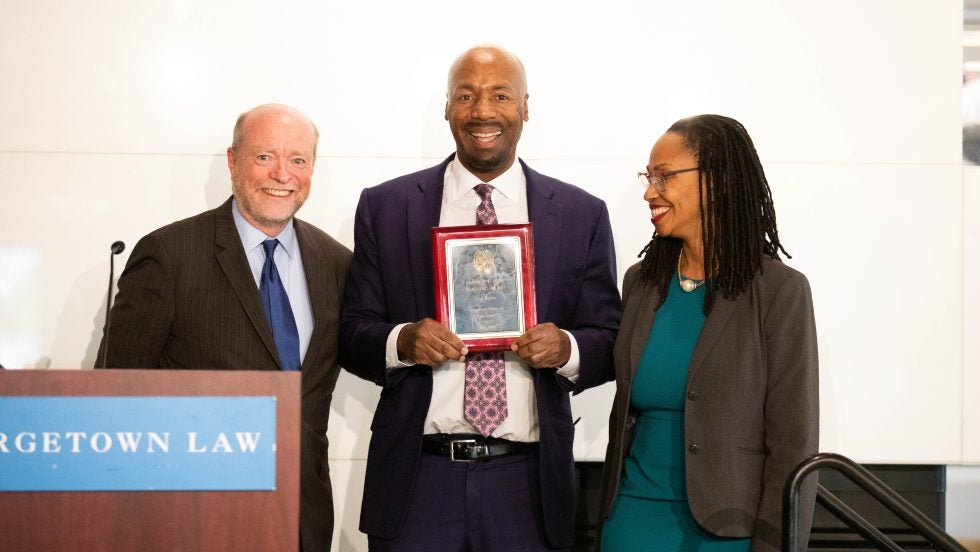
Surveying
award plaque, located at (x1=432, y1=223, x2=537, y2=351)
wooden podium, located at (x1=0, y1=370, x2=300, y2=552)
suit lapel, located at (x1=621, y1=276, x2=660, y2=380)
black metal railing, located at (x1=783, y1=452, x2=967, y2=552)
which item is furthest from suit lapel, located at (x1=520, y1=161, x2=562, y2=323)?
wooden podium, located at (x1=0, y1=370, x2=300, y2=552)

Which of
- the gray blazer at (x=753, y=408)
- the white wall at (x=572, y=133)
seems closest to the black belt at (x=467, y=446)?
the gray blazer at (x=753, y=408)

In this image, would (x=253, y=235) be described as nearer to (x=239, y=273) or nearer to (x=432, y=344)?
(x=239, y=273)

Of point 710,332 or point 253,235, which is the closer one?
point 710,332

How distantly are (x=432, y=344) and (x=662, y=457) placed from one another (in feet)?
Result: 2.17

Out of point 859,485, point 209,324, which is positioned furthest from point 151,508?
point 859,485

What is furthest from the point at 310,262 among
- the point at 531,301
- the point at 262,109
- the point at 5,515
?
the point at 5,515

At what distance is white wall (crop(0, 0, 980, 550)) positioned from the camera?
12.9 ft

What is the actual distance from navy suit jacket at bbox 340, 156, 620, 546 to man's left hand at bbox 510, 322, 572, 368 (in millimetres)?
112

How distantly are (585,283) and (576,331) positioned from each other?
175 millimetres

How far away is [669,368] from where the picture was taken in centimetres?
252

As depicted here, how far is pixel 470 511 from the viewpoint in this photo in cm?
276

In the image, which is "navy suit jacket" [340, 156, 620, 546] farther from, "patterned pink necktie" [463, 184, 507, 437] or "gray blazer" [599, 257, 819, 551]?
"gray blazer" [599, 257, 819, 551]

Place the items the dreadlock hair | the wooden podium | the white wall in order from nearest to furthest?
the wooden podium, the dreadlock hair, the white wall

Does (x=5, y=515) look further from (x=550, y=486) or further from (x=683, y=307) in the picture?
(x=683, y=307)
